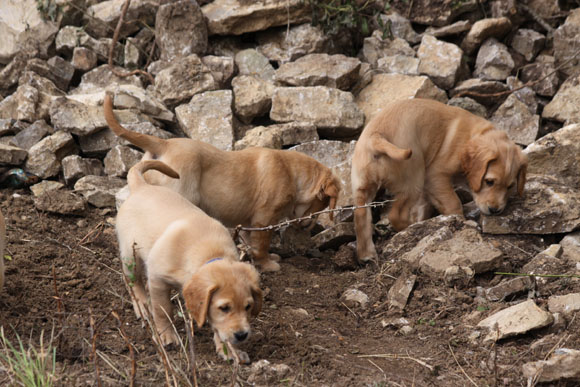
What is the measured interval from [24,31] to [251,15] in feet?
10.6

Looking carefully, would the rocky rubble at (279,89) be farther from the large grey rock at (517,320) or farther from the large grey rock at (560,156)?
the large grey rock at (517,320)

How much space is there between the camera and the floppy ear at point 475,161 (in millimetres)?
6375

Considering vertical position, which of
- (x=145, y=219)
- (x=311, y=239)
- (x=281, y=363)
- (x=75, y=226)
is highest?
(x=145, y=219)

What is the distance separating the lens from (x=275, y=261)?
6547 millimetres

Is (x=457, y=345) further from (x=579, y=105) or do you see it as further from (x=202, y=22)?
(x=202, y=22)

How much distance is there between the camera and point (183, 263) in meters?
4.19

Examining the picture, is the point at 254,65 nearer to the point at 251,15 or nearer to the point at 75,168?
the point at 251,15

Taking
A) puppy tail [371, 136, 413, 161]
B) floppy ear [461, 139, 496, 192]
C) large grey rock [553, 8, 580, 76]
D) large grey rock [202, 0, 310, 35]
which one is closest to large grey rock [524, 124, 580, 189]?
floppy ear [461, 139, 496, 192]

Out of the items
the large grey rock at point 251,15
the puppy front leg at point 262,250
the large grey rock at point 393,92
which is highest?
the large grey rock at point 251,15

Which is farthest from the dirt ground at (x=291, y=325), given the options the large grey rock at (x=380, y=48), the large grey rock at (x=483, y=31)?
the large grey rock at (x=483, y=31)

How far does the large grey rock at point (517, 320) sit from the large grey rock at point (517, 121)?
4.17 meters

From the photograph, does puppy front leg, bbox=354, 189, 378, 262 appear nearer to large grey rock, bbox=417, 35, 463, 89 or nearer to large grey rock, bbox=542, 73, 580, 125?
large grey rock, bbox=417, 35, 463, 89

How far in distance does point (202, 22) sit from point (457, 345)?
6055mm


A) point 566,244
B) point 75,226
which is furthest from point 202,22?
point 566,244
